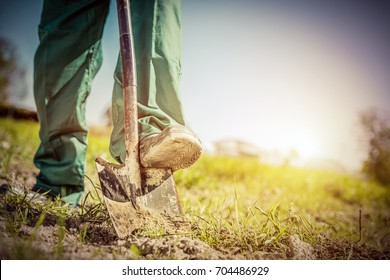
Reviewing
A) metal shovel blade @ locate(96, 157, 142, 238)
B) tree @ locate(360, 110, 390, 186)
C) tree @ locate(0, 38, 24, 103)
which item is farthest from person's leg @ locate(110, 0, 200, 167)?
tree @ locate(360, 110, 390, 186)

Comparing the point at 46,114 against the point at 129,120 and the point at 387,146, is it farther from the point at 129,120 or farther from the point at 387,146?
the point at 387,146

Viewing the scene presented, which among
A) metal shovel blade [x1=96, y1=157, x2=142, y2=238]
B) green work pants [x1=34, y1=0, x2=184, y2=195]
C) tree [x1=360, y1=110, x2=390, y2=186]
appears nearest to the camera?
metal shovel blade [x1=96, y1=157, x2=142, y2=238]

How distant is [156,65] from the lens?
1235 mm

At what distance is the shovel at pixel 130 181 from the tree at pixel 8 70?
1.98m

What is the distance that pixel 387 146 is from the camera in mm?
3873

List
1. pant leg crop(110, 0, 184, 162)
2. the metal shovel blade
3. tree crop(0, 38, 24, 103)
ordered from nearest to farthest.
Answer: the metal shovel blade → pant leg crop(110, 0, 184, 162) → tree crop(0, 38, 24, 103)

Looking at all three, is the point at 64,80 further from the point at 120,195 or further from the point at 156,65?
the point at 120,195

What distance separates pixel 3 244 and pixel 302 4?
2.32m

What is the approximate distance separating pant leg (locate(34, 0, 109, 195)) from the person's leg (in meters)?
0.40

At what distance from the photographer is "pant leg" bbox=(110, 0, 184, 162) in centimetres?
122

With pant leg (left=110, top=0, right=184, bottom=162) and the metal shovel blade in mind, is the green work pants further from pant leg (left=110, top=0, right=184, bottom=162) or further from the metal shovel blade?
the metal shovel blade

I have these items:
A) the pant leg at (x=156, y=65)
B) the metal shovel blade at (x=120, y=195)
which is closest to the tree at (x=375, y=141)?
the pant leg at (x=156, y=65)

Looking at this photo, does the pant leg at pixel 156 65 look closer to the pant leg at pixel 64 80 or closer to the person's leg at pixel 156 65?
the person's leg at pixel 156 65

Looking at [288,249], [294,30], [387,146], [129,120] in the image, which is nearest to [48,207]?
[129,120]
